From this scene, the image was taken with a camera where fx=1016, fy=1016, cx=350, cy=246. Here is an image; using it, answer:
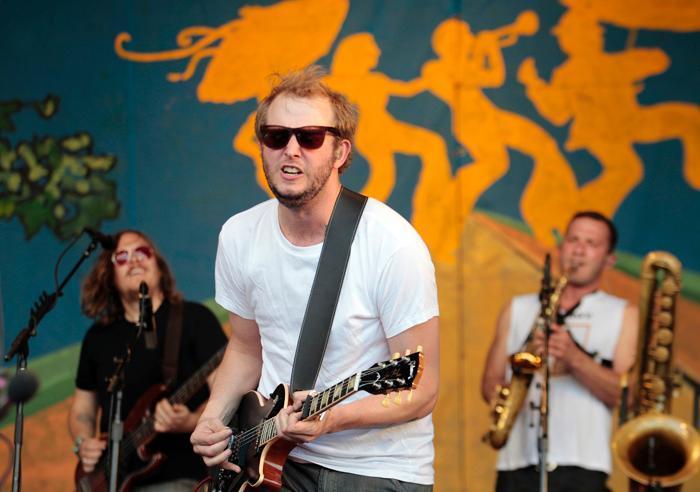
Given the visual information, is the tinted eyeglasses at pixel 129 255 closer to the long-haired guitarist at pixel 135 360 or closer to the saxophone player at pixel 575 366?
the long-haired guitarist at pixel 135 360

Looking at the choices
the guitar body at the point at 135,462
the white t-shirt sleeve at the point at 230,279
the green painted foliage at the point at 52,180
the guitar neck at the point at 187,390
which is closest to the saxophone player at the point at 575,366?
the guitar neck at the point at 187,390

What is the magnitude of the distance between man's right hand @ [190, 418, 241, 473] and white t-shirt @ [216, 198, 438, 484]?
0.73ft

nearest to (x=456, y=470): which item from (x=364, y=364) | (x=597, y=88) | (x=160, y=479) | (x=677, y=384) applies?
(x=677, y=384)

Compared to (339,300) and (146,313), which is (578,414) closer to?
(146,313)

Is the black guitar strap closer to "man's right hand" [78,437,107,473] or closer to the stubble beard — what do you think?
the stubble beard

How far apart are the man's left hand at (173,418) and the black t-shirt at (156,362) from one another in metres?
0.11

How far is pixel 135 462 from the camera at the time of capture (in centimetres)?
512

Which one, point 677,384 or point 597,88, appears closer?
point 677,384

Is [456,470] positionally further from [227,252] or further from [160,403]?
[227,252]

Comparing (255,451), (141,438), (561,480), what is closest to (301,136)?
(255,451)

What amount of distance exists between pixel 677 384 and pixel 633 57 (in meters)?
1.95

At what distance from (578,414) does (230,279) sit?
95.9 inches

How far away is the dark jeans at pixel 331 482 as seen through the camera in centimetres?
333

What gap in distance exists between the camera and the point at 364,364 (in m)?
3.39
